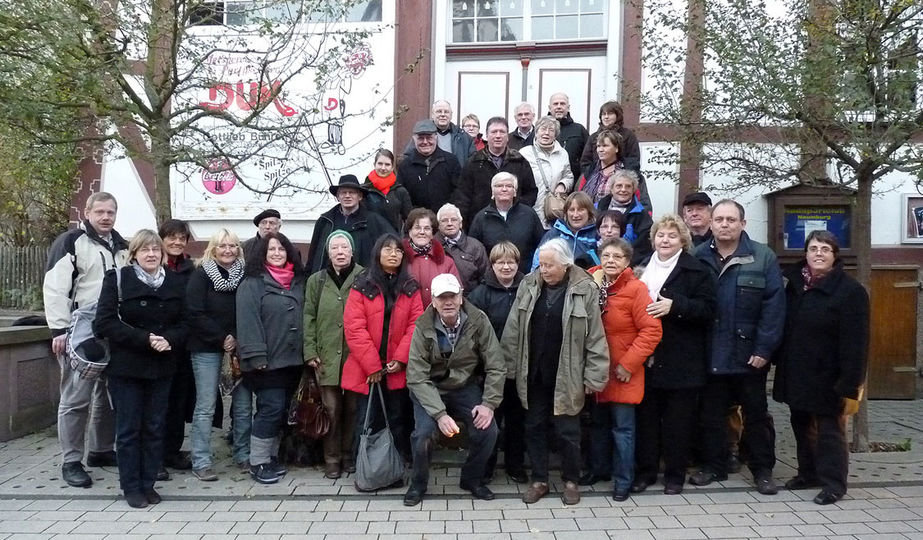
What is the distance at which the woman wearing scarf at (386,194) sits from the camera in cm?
664

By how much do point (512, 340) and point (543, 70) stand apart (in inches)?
212

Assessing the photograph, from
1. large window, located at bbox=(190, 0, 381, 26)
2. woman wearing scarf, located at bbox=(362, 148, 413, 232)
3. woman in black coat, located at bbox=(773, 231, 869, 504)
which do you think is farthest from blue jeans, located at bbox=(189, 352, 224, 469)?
→ woman in black coat, located at bbox=(773, 231, 869, 504)

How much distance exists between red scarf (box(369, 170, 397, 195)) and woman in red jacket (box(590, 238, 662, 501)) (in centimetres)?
242

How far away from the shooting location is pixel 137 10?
6125mm

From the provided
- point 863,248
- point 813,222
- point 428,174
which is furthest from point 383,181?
point 813,222

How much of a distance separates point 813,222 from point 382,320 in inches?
218

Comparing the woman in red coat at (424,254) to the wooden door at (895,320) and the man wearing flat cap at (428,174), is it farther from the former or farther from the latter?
the wooden door at (895,320)

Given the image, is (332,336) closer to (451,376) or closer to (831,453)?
(451,376)

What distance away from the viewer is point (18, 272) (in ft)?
35.2

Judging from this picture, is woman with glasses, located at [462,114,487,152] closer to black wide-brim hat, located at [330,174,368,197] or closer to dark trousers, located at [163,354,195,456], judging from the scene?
black wide-brim hat, located at [330,174,368,197]

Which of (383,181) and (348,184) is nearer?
(348,184)

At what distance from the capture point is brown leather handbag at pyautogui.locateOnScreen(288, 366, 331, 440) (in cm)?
546

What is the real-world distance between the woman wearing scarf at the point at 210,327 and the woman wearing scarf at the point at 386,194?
4.87ft

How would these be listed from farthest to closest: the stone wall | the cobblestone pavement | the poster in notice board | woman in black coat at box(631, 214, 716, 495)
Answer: the poster in notice board < the stone wall < woman in black coat at box(631, 214, 716, 495) < the cobblestone pavement
